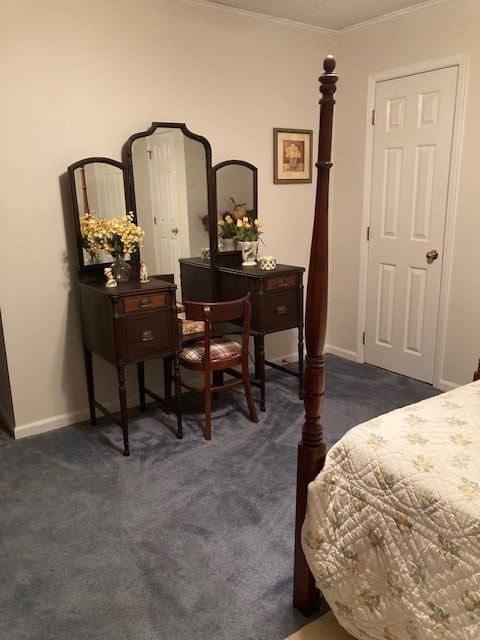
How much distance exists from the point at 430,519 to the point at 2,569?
162 cm

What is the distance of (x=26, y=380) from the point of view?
9.62ft

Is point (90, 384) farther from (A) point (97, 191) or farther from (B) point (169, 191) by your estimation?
(B) point (169, 191)

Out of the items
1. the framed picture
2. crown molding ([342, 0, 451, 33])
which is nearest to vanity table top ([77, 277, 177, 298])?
the framed picture

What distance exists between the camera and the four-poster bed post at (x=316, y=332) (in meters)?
1.42

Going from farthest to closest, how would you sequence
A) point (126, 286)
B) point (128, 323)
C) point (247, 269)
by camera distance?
point (247, 269)
point (126, 286)
point (128, 323)

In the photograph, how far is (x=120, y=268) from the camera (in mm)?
2865

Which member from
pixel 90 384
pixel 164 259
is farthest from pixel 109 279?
pixel 90 384

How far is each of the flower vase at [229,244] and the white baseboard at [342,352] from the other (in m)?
1.40

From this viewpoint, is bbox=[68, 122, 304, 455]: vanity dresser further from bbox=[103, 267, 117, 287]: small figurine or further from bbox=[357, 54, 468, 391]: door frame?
bbox=[357, 54, 468, 391]: door frame

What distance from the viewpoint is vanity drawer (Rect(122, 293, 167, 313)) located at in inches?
103

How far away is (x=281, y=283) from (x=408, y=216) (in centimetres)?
111

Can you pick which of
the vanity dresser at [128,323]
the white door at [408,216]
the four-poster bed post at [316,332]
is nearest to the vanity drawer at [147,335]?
the vanity dresser at [128,323]

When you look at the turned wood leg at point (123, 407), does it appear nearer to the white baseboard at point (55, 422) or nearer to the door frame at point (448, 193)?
the white baseboard at point (55, 422)

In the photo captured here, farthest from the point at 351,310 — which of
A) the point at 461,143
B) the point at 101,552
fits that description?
the point at 101,552
